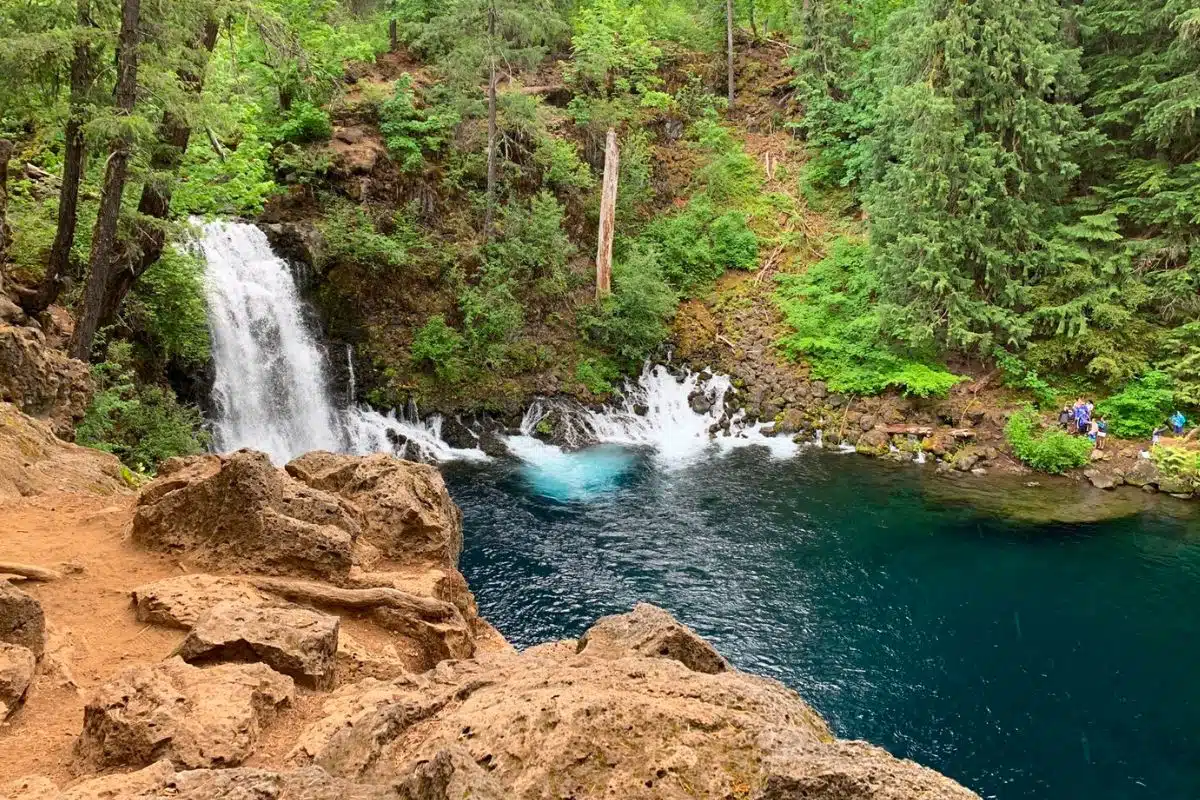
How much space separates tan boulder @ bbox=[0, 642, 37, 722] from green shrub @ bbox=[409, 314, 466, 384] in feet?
51.6

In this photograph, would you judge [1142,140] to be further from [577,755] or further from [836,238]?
[577,755]

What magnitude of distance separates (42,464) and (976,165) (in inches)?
820

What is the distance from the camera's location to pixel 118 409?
38.3ft

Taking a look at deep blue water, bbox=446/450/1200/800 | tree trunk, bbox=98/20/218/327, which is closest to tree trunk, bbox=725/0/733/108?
deep blue water, bbox=446/450/1200/800

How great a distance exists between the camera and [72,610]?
480 centimetres

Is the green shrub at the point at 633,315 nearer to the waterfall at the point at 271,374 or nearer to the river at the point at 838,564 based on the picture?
the river at the point at 838,564

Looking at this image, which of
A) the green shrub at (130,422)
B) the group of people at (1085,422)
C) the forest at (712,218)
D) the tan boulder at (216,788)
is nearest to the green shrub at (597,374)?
the forest at (712,218)

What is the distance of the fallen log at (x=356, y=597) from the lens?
5.27 meters

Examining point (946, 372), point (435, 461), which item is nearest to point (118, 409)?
point (435, 461)

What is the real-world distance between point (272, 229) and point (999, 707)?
58.7 ft

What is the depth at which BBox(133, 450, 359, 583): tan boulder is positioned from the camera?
5.57 m

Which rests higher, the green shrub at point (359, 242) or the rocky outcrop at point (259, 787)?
the green shrub at point (359, 242)

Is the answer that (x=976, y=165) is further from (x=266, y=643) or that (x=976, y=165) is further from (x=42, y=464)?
(x=42, y=464)

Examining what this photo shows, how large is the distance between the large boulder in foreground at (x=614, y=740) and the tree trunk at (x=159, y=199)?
9708 mm
